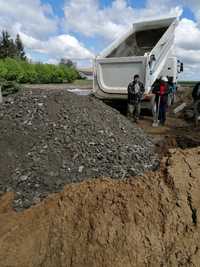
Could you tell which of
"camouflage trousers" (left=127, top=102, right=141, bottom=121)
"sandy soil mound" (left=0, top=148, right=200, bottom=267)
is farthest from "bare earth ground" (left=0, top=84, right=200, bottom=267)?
"camouflage trousers" (left=127, top=102, right=141, bottom=121)

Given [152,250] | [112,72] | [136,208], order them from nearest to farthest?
1. [152,250]
2. [136,208]
3. [112,72]

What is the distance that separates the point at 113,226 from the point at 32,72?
31.7 meters

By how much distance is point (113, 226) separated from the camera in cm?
319

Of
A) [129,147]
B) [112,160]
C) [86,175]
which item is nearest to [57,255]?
[86,175]

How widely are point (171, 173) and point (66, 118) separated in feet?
7.22

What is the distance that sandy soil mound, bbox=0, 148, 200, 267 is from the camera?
3031 millimetres

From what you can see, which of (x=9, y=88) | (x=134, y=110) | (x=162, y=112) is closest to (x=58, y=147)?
(x=134, y=110)

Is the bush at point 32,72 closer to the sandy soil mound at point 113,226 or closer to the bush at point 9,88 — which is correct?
the bush at point 9,88

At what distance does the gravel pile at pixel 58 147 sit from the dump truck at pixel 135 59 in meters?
3.38

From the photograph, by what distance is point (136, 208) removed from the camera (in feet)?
10.9

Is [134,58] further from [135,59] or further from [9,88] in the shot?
[9,88]

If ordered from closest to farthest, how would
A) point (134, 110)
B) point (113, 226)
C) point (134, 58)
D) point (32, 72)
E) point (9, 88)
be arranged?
1. point (113, 226)
2. point (134, 58)
3. point (134, 110)
4. point (9, 88)
5. point (32, 72)

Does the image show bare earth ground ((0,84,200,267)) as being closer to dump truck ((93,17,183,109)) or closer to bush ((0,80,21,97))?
dump truck ((93,17,183,109))

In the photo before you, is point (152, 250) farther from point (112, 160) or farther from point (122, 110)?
point (122, 110)
